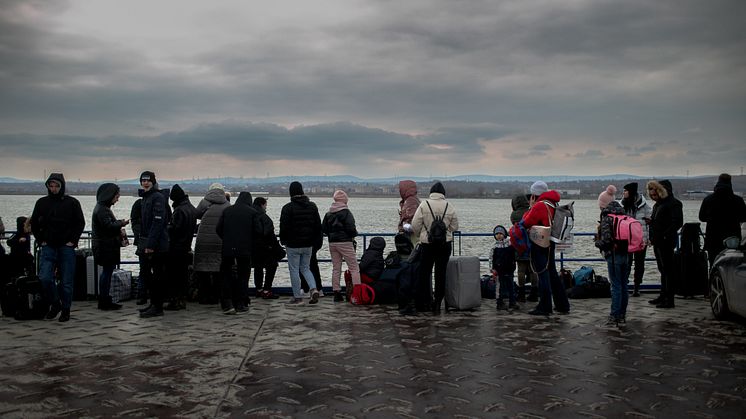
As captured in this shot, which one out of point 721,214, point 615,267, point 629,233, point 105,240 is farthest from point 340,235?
point 721,214

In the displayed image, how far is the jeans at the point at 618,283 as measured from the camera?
29.1 feet

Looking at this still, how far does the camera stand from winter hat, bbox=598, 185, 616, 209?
10344 mm

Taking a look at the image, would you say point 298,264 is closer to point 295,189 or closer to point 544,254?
point 295,189

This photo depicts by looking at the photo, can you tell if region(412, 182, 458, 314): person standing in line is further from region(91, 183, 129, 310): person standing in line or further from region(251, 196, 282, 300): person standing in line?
region(91, 183, 129, 310): person standing in line

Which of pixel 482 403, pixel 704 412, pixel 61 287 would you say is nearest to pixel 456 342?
pixel 482 403

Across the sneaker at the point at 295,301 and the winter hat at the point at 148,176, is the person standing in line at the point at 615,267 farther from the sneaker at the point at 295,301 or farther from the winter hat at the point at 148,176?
the winter hat at the point at 148,176

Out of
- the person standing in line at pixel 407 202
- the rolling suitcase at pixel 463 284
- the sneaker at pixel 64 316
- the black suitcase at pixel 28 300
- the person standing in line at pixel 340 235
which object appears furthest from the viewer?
the person standing in line at pixel 340 235

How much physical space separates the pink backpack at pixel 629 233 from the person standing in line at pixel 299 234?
4.79 meters

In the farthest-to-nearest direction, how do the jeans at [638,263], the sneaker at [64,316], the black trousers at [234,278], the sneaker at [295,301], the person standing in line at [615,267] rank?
1. the jeans at [638,263]
2. the sneaker at [295,301]
3. the black trousers at [234,278]
4. the sneaker at [64,316]
5. the person standing in line at [615,267]

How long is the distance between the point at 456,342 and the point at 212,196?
201 inches

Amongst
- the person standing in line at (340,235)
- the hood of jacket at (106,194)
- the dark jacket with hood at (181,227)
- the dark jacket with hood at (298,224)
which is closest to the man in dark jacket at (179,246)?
the dark jacket with hood at (181,227)

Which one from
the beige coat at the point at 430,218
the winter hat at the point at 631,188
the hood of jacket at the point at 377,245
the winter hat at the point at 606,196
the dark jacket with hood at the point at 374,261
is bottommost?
the dark jacket with hood at the point at 374,261

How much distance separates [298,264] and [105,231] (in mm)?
3154

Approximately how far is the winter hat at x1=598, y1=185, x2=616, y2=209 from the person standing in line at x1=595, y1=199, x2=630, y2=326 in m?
1.20
